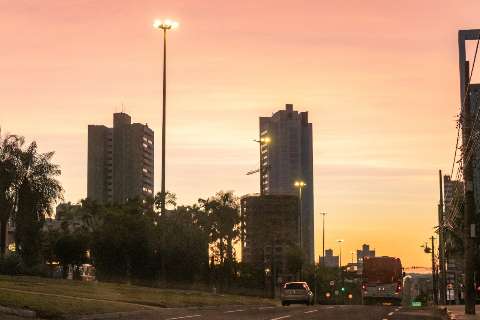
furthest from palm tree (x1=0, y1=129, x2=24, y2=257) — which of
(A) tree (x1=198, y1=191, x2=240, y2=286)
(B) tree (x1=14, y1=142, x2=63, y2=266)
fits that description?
(A) tree (x1=198, y1=191, x2=240, y2=286)

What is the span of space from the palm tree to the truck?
2916cm

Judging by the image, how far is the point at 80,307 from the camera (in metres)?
29.1

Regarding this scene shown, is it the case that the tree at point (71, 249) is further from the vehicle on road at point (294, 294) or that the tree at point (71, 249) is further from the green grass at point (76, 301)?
the green grass at point (76, 301)

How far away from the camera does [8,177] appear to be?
68562 millimetres

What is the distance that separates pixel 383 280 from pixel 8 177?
1241 inches

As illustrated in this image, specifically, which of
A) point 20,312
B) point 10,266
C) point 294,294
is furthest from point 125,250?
point 20,312

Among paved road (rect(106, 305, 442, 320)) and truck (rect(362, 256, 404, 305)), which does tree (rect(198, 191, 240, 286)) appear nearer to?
truck (rect(362, 256, 404, 305))

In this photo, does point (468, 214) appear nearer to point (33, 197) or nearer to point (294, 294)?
point (294, 294)

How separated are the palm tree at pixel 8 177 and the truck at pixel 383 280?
29.2 m

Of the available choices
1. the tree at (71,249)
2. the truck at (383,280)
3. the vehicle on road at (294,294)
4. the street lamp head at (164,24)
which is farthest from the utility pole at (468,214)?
the tree at (71,249)

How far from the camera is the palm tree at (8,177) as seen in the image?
68188 mm

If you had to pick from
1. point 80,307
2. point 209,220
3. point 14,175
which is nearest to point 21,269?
point 14,175

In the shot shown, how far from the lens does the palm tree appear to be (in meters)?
68.2

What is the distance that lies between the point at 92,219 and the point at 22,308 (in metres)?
92.5
